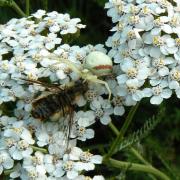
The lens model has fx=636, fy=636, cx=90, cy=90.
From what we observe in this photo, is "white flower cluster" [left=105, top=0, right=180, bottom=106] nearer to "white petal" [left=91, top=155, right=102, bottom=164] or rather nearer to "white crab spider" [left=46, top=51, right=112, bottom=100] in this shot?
"white crab spider" [left=46, top=51, right=112, bottom=100]

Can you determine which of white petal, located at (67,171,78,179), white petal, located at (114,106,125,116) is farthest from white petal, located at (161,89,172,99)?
white petal, located at (67,171,78,179)

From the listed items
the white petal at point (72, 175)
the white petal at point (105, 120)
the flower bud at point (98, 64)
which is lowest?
the white petal at point (72, 175)

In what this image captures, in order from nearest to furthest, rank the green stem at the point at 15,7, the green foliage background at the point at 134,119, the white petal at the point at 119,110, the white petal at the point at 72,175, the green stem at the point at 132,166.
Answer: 1. the white petal at the point at 72,175
2. the white petal at the point at 119,110
3. the green stem at the point at 132,166
4. the green stem at the point at 15,7
5. the green foliage background at the point at 134,119

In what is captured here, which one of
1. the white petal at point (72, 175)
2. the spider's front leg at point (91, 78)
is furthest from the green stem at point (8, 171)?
the spider's front leg at point (91, 78)

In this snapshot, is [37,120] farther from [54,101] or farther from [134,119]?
[134,119]

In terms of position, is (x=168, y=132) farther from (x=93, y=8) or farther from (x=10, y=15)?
(x=10, y=15)

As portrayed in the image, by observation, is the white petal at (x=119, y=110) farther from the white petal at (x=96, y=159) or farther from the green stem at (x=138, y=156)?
the green stem at (x=138, y=156)

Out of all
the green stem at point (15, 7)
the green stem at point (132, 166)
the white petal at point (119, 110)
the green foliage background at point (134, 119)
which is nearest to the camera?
the white petal at point (119, 110)

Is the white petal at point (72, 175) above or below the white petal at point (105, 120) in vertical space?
below

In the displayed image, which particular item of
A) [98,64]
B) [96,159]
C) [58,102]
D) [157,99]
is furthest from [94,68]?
[96,159]
